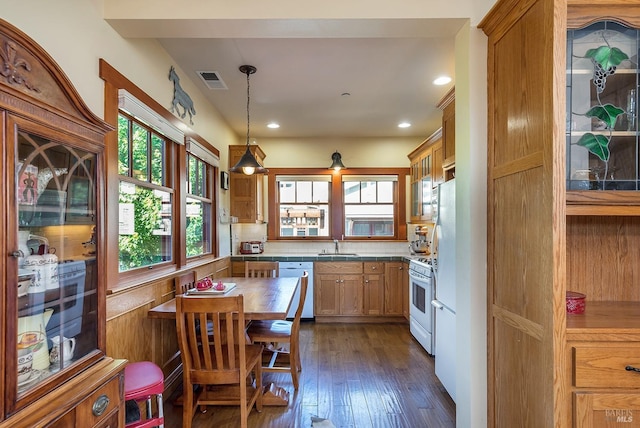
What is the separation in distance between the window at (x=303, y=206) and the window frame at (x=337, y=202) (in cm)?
7

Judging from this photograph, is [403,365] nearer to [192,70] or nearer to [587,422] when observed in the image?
[587,422]

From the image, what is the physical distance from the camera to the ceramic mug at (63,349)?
1.17 metres

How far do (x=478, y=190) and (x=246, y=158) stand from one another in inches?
82.9

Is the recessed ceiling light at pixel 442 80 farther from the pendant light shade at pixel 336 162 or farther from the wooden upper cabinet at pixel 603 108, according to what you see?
the pendant light shade at pixel 336 162

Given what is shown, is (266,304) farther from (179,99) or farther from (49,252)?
(179,99)

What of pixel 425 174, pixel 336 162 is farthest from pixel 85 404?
pixel 336 162

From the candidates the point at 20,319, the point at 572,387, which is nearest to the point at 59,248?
the point at 20,319

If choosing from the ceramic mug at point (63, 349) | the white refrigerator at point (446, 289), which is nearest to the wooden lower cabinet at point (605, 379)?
the white refrigerator at point (446, 289)

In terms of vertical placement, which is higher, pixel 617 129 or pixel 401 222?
pixel 617 129

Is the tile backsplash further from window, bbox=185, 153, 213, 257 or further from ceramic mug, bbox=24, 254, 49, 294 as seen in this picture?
ceramic mug, bbox=24, 254, 49, 294

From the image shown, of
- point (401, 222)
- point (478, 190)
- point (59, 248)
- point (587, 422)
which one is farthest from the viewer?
point (401, 222)

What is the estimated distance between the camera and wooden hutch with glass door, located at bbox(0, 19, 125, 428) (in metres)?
0.96

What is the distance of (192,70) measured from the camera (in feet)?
10.1

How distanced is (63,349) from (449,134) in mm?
2920
